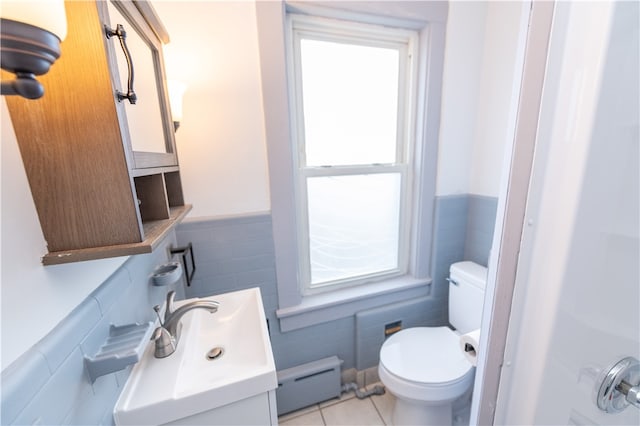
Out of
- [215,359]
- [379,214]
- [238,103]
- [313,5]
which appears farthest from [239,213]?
[313,5]

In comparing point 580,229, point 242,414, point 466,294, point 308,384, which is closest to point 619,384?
point 580,229

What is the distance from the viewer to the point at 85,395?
1.72 ft

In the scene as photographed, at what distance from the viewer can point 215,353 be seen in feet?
3.00

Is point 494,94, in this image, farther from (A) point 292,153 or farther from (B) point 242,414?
(B) point 242,414

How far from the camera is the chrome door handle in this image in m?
0.45

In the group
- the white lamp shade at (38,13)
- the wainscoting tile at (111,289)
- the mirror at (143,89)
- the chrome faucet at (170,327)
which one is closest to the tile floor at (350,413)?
the chrome faucet at (170,327)

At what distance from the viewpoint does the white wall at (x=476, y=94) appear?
138 cm

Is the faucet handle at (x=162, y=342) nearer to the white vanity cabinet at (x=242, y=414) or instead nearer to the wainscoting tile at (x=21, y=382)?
the white vanity cabinet at (x=242, y=414)

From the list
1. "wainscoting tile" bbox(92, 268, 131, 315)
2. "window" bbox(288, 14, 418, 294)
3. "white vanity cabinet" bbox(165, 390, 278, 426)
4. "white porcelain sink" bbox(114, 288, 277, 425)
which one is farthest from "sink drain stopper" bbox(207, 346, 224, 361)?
"window" bbox(288, 14, 418, 294)

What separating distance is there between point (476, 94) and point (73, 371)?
201 cm

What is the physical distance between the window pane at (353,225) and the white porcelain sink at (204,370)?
1.77 feet

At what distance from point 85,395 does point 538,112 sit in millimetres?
985

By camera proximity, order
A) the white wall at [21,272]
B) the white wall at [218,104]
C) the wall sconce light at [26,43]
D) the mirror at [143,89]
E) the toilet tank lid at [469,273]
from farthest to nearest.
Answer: the toilet tank lid at [469,273], the white wall at [218,104], the mirror at [143,89], the white wall at [21,272], the wall sconce light at [26,43]

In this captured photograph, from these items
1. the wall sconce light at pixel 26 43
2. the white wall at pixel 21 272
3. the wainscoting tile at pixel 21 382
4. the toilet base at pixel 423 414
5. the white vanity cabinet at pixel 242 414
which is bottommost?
the toilet base at pixel 423 414
